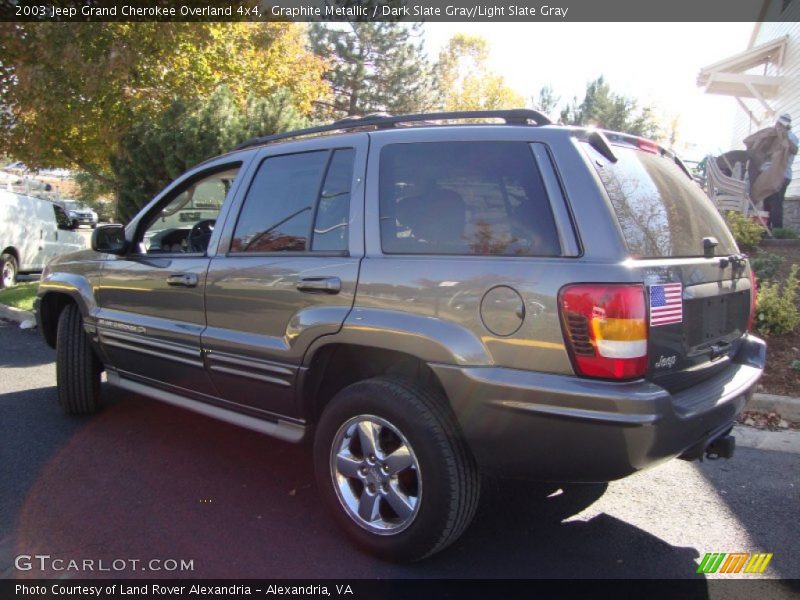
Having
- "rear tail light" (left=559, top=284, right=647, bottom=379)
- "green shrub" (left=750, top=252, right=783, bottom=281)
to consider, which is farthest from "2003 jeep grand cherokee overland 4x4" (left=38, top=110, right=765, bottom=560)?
"green shrub" (left=750, top=252, right=783, bottom=281)

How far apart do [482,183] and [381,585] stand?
1793 mm

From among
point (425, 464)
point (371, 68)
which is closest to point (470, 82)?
point (371, 68)

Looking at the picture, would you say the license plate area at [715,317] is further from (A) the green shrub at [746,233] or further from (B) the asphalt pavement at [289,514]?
(A) the green shrub at [746,233]

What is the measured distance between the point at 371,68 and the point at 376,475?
30783mm

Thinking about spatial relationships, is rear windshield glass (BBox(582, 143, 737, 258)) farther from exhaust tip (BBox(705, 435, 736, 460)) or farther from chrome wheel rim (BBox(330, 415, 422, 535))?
chrome wheel rim (BBox(330, 415, 422, 535))

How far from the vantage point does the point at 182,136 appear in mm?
8633

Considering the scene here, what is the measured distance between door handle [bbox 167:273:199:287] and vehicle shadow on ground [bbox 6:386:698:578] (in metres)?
1.13

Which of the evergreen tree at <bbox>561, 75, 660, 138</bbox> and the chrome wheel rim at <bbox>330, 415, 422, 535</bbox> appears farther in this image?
the evergreen tree at <bbox>561, 75, 660, 138</bbox>

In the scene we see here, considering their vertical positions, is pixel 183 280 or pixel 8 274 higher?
pixel 183 280

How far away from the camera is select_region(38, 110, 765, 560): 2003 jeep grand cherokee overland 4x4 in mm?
2330

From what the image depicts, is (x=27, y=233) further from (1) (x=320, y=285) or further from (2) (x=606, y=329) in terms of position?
(2) (x=606, y=329)

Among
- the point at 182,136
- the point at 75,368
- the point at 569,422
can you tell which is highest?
the point at 182,136

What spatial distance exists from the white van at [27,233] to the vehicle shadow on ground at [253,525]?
952cm

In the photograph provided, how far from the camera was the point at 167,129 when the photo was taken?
8891mm
